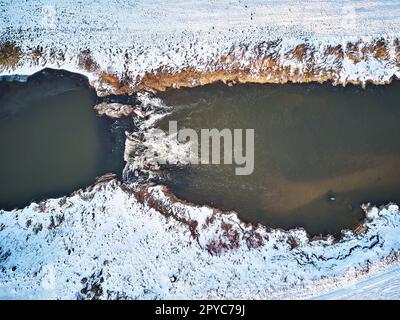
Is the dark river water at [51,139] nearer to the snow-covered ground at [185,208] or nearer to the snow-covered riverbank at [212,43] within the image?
the snow-covered ground at [185,208]

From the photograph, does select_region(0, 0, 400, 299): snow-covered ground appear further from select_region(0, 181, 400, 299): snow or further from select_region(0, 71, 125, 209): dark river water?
select_region(0, 71, 125, 209): dark river water

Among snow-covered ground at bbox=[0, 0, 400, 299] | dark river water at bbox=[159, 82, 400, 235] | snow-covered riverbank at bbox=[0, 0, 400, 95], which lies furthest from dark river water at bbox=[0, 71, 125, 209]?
dark river water at bbox=[159, 82, 400, 235]

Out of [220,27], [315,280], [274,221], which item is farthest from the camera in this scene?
[220,27]

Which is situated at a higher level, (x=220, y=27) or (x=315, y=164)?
(x=220, y=27)

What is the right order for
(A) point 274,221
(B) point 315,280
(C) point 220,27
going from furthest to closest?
(C) point 220,27 → (A) point 274,221 → (B) point 315,280

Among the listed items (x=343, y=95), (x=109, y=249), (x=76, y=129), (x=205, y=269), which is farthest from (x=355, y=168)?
(x=76, y=129)

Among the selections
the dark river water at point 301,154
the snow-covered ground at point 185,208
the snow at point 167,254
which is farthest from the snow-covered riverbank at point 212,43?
the snow at point 167,254

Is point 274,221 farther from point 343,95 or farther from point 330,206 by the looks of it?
point 343,95
